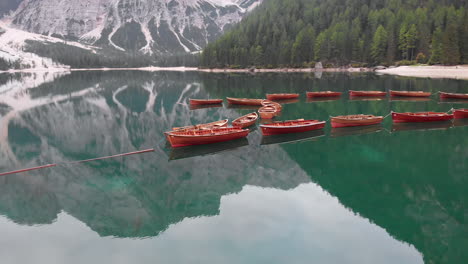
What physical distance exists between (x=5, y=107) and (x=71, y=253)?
56.8 meters

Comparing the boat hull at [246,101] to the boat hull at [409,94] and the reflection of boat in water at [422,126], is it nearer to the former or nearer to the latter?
the reflection of boat in water at [422,126]

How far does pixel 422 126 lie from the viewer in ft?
123

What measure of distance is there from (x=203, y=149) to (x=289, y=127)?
981 cm

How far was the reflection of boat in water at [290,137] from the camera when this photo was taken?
32.9 metres

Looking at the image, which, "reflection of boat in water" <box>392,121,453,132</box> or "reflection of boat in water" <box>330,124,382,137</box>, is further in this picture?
"reflection of boat in water" <box>392,121,453,132</box>

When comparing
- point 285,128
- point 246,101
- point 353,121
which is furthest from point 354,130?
point 246,101

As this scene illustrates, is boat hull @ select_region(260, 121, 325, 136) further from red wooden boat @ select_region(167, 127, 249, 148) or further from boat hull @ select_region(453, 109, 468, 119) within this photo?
boat hull @ select_region(453, 109, 468, 119)

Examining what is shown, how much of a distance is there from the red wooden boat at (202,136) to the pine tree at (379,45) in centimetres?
13622

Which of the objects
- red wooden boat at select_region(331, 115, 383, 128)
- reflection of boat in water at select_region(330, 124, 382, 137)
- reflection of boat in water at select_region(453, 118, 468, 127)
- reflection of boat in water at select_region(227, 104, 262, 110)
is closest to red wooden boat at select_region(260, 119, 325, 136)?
reflection of boat in water at select_region(330, 124, 382, 137)

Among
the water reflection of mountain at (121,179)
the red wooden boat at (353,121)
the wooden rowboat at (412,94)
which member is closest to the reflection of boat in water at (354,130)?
the red wooden boat at (353,121)

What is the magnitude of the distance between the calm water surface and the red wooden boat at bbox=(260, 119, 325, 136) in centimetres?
85

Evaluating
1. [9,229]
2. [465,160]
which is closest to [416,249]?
[465,160]

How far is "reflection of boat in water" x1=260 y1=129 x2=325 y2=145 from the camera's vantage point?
32.9 m

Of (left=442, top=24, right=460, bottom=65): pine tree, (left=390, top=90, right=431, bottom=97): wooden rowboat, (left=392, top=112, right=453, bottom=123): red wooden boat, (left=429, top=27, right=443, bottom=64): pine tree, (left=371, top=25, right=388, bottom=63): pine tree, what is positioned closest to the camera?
(left=392, top=112, right=453, bottom=123): red wooden boat
